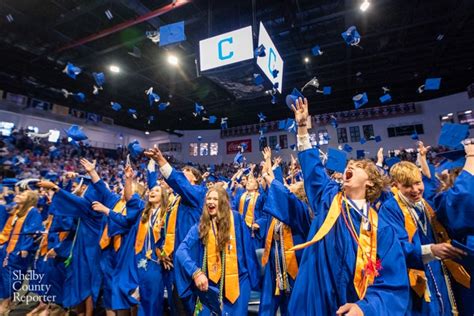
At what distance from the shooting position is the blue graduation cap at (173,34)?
5.50 m

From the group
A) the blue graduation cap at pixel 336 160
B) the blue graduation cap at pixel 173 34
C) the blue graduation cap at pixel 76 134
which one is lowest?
the blue graduation cap at pixel 336 160

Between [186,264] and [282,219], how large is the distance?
924 mm

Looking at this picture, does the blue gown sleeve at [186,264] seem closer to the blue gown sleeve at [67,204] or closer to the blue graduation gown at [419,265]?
the blue graduation gown at [419,265]

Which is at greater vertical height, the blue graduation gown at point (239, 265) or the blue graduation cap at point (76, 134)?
the blue graduation cap at point (76, 134)

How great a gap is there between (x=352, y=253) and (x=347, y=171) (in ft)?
1.94

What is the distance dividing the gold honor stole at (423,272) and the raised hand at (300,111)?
1.09 meters

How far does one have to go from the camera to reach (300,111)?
6.15ft

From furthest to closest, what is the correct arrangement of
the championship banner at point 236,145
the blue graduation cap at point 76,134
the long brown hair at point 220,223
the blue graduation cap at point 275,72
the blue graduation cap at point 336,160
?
1. the championship banner at point 236,145
2. the blue graduation cap at point 275,72
3. the blue graduation cap at point 76,134
4. the blue graduation cap at point 336,160
5. the long brown hair at point 220,223

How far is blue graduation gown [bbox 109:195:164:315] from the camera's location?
8.30 feet

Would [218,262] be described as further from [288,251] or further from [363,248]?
[363,248]

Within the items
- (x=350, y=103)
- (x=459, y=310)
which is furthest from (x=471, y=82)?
(x=459, y=310)

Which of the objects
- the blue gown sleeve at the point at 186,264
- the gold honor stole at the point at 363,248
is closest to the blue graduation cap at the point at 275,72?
Answer: the blue gown sleeve at the point at 186,264

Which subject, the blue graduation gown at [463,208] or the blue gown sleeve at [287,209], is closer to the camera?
the blue graduation gown at [463,208]

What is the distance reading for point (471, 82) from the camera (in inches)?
566
